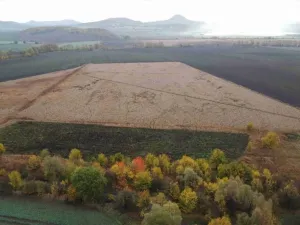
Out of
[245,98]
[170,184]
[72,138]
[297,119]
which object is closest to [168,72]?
[245,98]

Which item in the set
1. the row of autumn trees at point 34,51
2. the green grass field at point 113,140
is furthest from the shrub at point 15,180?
the row of autumn trees at point 34,51

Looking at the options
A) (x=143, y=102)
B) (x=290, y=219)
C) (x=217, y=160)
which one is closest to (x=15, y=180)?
(x=217, y=160)

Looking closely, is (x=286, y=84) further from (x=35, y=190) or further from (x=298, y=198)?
(x=35, y=190)

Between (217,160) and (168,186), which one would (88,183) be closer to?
(168,186)

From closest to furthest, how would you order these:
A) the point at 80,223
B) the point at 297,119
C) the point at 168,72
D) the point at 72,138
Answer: the point at 80,223, the point at 72,138, the point at 297,119, the point at 168,72

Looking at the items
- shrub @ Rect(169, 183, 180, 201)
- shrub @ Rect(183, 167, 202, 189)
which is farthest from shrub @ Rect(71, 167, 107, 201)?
shrub @ Rect(183, 167, 202, 189)

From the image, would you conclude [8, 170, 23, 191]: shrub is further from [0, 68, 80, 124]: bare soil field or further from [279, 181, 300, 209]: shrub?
[279, 181, 300, 209]: shrub
